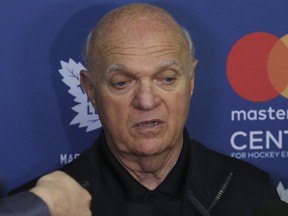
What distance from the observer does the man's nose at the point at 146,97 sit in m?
1.25

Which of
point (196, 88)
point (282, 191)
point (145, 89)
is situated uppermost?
point (145, 89)

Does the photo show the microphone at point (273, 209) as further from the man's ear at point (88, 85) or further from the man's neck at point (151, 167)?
the man's ear at point (88, 85)

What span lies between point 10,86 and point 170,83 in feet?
1.42

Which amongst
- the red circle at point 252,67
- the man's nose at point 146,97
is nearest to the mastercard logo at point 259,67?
the red circle at point 252,67

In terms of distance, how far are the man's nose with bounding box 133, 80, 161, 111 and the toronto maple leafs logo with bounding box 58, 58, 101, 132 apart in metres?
0.28

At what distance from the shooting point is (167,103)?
1279 millimetres

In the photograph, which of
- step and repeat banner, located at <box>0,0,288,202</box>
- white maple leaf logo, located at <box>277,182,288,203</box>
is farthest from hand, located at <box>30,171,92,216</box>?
A: white maple leaf logo, located at <box>277,182,288,203</box>

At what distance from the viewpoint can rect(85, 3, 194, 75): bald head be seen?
1279 millimetres

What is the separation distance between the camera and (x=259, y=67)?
1.58 meters

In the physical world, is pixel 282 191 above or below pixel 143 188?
below

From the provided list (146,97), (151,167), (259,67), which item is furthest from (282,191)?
(146,97)

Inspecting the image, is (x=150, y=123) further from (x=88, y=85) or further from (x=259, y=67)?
(x=259, y=67)

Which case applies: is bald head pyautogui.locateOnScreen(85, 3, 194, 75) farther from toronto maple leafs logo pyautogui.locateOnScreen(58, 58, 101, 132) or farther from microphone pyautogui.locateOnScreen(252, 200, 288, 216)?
microphone pyautogui.locateOnScreen(252, 200, 288, 216)

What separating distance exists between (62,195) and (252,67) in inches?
38.3
